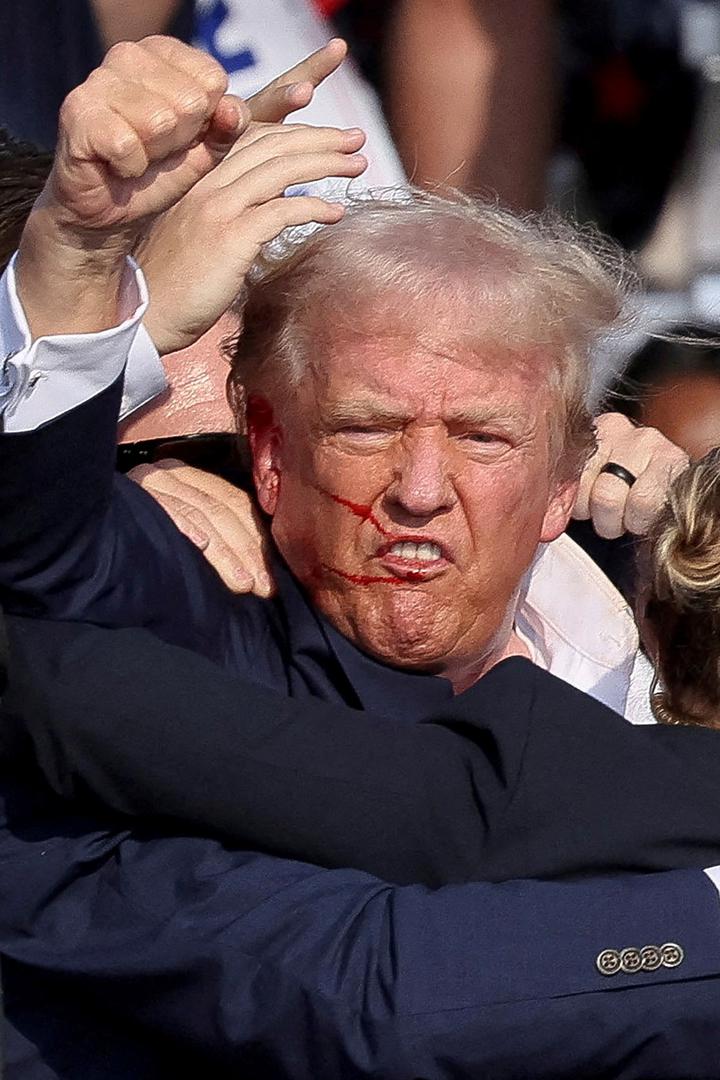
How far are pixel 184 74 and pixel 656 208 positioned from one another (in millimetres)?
1762

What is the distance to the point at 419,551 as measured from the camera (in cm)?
166

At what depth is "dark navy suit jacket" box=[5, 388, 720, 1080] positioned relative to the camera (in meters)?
1.25

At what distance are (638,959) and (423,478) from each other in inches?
20.6

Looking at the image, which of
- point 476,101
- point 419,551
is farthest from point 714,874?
point 476,101

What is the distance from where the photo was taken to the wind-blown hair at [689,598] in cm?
155

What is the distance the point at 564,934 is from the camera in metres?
1.29

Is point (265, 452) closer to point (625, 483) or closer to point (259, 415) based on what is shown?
point (259, 415)

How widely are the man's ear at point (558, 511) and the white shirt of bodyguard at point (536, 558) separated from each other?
0.29 feet

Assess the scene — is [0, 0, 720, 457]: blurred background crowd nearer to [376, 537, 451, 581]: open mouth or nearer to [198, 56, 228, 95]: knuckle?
[376, 537, 451, 581]: open mouth

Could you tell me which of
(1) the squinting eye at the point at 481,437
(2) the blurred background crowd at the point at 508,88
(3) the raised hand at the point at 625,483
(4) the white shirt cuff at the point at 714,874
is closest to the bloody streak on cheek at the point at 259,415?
(1) the squinting eye at the point at 481,437

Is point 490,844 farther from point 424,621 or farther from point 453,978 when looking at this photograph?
point 424,621

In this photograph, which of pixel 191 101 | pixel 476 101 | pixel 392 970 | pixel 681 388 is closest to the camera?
pixel 392 970

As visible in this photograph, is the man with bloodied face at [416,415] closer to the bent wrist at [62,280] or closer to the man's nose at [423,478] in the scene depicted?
the man's nose at [423,478]

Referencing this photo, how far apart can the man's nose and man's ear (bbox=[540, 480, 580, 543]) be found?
20cm
